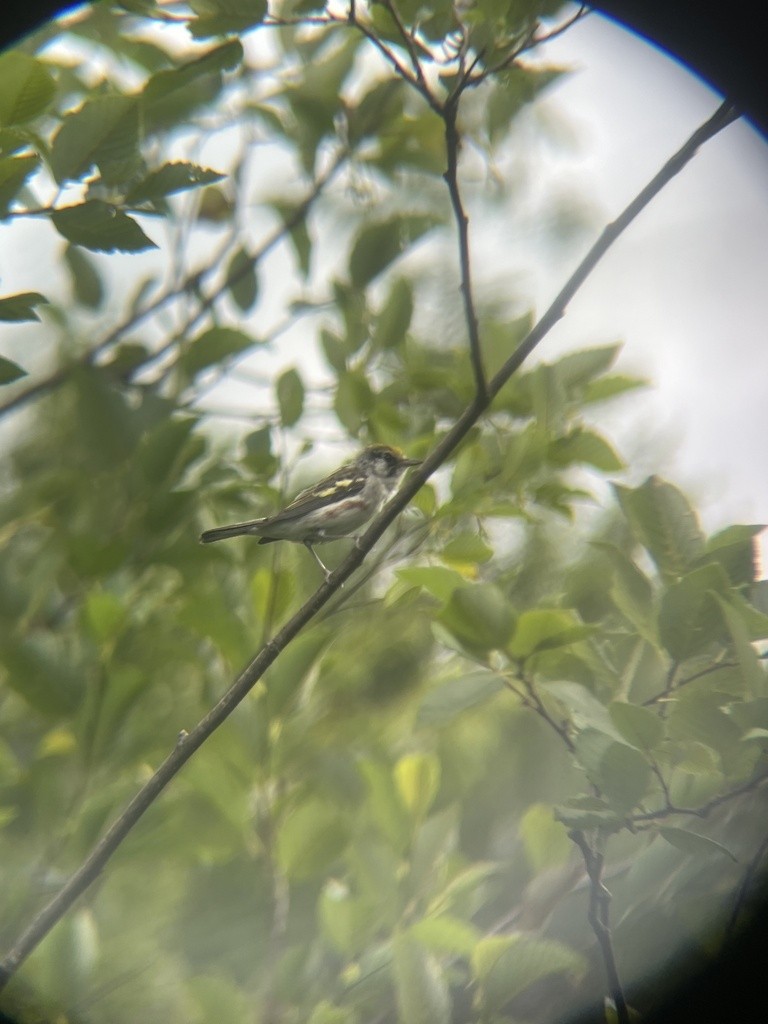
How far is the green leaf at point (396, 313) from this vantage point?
2.36 metres

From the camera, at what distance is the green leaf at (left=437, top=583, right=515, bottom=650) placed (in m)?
1.59

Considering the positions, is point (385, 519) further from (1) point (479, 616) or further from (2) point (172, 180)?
(2) point (172, 180)

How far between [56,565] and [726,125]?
1.70 meters

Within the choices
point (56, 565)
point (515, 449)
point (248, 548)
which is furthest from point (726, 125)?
point (56, 565)

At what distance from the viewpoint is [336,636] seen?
2.35 meters

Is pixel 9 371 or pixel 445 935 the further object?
pixel 445 935

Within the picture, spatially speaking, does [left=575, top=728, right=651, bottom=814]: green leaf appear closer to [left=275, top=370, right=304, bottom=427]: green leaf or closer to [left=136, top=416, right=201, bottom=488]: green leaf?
[left=275, top=370, right=304, bottom=427]: green leaf

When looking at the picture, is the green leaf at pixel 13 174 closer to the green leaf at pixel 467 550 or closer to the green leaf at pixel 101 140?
the green leaf at pixel 101 140

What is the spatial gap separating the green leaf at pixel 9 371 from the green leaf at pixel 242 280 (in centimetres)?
115

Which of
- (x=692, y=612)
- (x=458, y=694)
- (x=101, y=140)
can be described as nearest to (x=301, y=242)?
(x=101, y=140)

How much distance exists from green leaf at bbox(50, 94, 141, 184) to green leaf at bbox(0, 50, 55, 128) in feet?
0.24

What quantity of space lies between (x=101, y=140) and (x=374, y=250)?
33.8 inches

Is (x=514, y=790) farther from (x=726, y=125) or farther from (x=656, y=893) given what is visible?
(x=726, y=125)

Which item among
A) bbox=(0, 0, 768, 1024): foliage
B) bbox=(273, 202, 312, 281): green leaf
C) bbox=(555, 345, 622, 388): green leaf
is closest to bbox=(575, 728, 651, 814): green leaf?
bbox=(0, 0, 768, 1024): foliage
